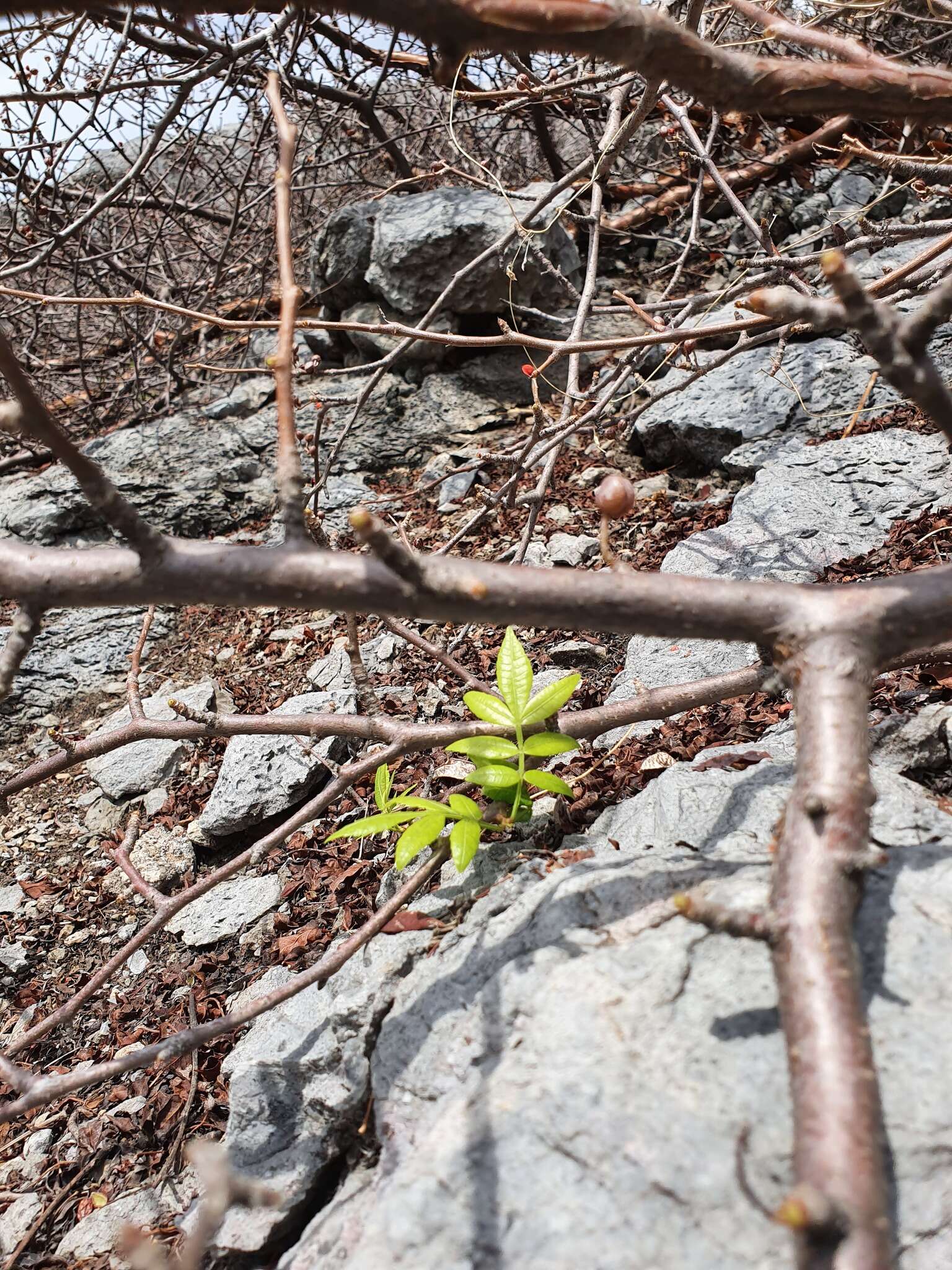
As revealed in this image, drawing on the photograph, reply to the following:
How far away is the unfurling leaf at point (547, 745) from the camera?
1892 mm

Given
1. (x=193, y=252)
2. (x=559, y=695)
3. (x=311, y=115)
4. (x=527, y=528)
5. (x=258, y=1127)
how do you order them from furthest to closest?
(x=193, y=252)
(x=311, y=115)
(x=527, y=528)
(x=559, y=695)
(x=258, y=1127)

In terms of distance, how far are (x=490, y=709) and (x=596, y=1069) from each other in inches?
39.2

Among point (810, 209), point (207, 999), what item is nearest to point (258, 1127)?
point (207, 999)

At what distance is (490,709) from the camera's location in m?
2.02

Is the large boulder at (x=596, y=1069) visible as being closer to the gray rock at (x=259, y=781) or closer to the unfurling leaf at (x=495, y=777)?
the unfurling leaf at (x=495, y=777)

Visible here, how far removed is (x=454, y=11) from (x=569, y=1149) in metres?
1.46

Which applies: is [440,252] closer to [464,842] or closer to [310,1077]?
[464,842]

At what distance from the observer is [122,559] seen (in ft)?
4.26

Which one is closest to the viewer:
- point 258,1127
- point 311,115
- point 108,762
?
point 258,1127

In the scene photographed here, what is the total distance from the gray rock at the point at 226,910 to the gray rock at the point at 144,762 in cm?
95

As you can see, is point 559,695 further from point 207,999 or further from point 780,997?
point 207,999

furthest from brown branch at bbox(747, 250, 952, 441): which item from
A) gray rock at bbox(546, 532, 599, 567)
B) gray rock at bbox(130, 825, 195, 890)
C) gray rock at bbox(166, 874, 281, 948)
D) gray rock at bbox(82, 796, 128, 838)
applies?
gray rock at bbox(82, 796, 128, 838)

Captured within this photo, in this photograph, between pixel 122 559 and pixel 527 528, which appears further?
pixel 527 528

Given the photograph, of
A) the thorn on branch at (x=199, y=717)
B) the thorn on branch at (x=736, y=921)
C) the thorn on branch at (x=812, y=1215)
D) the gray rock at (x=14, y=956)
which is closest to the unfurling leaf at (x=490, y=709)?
the thorn on branch at (x=199, y=717)
